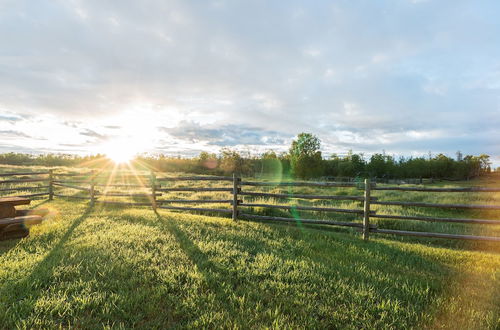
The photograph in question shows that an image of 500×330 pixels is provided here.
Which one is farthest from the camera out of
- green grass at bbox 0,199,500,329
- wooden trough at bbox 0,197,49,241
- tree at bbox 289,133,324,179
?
tree at bbox 289,133,324,179

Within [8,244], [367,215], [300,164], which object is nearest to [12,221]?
[8,244]

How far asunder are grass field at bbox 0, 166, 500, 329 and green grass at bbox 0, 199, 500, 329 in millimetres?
17

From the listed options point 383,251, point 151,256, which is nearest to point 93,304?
point 151,256

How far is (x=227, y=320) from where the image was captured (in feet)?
9.96

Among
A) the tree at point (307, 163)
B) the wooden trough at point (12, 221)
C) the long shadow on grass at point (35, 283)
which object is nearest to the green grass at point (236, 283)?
the long shadow on grass at point (35, 283)

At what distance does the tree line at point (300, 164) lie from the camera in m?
60.1

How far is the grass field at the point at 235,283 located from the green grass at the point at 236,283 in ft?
0.06

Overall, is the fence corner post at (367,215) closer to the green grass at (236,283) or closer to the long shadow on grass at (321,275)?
the long shadow on grass at (321,275)

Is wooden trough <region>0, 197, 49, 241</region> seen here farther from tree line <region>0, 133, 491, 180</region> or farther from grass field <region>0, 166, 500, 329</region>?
tree line <region>0, 133, 491, 180</region>

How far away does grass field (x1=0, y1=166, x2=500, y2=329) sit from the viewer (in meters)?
3.14

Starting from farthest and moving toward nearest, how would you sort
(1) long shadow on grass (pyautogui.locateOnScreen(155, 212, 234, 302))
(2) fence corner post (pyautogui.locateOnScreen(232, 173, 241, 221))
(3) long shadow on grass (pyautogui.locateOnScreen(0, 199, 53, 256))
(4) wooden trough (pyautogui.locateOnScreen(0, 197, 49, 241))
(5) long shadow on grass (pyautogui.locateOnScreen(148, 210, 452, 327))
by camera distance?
(2) fence corner post (pyautogui.locateOnScreen(232, 173, 241, 221)) → (4) wooden trough (pyautogui.locateOnScreen(0, 197, 49, 241)) → (3) long shadow on grass (pyautogui.locateOnScreen(0, 199, 53, 256)) → (1) long shadow on grass (pyautogui.locateOnScreen(155, 212, 234, 302)) → (5) long shadow on grass (pyautogui.locateOnScreen(148, 210, 452, 327))

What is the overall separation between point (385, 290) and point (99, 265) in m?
4.72

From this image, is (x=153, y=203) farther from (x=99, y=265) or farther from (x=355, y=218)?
(x=355, y=218)

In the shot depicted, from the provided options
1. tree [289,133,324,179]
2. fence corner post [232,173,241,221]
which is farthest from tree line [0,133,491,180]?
fence corner post [232,173,241,221]
